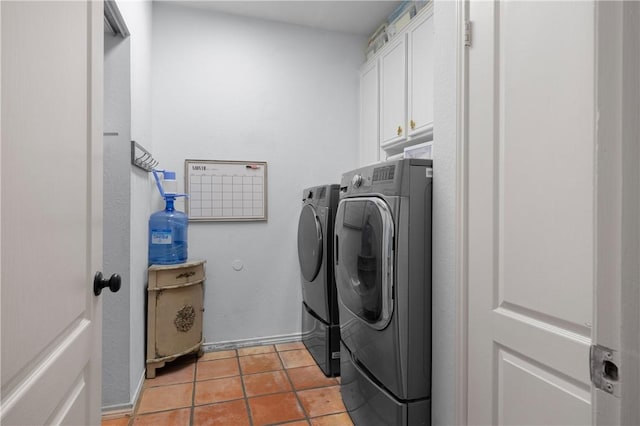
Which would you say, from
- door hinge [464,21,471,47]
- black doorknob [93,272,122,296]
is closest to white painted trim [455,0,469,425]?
door hinge [464,21,471,47]

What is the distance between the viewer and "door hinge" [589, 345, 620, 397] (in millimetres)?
445

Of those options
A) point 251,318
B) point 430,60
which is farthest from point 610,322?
point 251,318

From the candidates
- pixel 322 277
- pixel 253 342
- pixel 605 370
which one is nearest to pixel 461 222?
pixel 605 370

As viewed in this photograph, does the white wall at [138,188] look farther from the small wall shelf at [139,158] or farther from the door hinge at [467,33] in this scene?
the door hinge at [467,33]

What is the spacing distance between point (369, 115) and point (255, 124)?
968mm

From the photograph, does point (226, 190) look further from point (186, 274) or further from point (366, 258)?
point (366, 258)

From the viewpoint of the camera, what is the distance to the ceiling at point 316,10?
264 cm

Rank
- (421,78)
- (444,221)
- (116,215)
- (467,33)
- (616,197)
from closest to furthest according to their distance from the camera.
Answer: (616,197) → (467,33) → (444,221) → (116,215) → (421,78)

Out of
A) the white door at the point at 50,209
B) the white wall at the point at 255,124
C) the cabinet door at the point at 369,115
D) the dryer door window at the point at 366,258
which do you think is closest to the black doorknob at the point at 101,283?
the white door at the point at 50,209

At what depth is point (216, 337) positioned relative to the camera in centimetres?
279

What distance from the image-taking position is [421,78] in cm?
225

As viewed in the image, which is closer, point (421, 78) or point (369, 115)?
point (421, 78)

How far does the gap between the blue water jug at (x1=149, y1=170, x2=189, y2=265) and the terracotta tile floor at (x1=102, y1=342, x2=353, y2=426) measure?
0.75 m

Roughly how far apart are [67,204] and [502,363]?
1.29m
